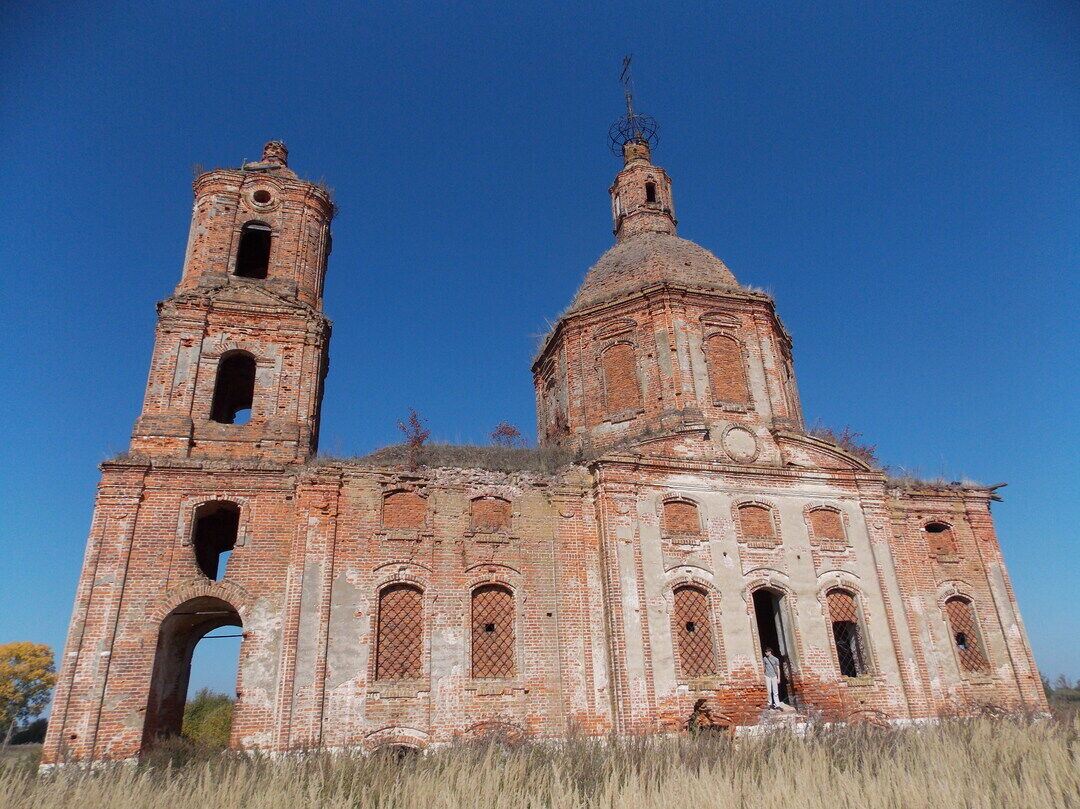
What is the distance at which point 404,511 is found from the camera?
1650 centimetres

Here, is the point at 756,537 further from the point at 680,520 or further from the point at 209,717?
the point at 209,717

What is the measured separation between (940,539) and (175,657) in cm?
2182

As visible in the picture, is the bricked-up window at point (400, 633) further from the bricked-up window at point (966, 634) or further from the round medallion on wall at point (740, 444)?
the bricked-up window at point (966, 634)

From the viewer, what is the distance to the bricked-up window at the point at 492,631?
15594 mm

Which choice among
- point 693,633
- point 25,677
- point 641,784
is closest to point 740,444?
point 693,633

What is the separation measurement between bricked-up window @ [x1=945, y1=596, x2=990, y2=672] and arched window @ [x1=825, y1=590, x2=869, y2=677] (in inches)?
129

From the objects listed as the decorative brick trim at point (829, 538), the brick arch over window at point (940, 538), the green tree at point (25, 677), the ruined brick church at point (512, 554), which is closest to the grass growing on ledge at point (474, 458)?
the ruined brick church at point (512, 554)

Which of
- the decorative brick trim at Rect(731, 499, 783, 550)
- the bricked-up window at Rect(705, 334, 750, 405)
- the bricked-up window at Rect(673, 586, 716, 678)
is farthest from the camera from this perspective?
the bricked-up window at Rect(705, 334, 750, 405)

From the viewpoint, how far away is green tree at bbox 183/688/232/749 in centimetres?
2594

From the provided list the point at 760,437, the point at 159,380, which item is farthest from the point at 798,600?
the point at 159,380

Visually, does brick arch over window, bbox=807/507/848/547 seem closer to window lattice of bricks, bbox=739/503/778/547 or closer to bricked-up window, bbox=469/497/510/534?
window lattice of bricks, bbox=739/503/778/547

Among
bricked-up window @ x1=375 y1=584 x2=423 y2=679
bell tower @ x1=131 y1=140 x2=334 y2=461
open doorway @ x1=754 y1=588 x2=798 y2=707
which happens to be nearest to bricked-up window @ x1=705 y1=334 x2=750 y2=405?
open doorway @ x1=754 y1=588 x2=798 y2=707

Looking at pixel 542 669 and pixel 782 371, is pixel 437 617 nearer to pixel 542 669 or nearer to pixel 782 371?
pixel 542 669

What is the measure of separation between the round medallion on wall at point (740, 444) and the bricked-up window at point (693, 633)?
418 centimetres
